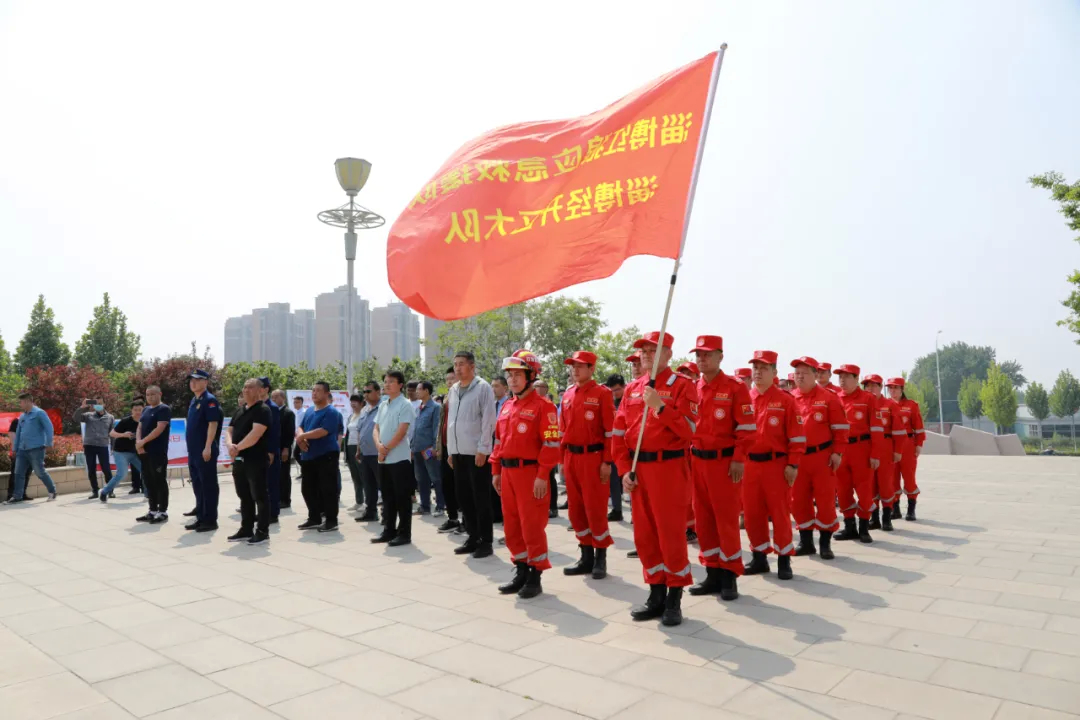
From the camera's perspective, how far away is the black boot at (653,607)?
485cm

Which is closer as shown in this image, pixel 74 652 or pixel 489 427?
pixel 74 652

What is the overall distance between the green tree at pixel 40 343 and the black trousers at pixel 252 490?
41874 mm

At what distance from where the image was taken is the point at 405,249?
17.3 feet

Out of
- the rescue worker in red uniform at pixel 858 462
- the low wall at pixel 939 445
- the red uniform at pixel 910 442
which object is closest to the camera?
the rescue worker in red uniform at pixel 858 462

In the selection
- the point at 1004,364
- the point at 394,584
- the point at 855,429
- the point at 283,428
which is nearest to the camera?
the point at 394,584

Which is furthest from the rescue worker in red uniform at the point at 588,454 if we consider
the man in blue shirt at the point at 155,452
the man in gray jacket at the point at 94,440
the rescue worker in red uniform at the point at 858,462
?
the man in gray jacket at the point at 94,440

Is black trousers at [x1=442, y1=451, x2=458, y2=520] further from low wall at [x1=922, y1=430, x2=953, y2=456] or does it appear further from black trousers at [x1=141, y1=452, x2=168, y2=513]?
low wall at [x1=922, y1=430, x2=953, y2=456]

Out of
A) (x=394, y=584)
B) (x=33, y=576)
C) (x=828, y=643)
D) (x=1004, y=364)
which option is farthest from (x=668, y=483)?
(x=1004, y=364)

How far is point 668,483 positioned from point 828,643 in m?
1.36

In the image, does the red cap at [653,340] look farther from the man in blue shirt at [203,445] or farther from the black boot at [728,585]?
the man in blue shirt at [203,445]

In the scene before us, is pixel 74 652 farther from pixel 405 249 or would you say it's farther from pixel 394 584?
pixel 405 249

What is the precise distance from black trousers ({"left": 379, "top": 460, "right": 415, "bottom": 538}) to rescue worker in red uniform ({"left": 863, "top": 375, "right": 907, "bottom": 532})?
5575 millimetres

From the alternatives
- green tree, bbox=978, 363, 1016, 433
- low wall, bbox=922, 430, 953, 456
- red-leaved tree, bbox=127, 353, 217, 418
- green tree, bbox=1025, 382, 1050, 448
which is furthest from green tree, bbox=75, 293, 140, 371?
green tree, bbox=1025, 382, 1050, 448

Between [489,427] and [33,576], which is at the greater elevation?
[489,427]
